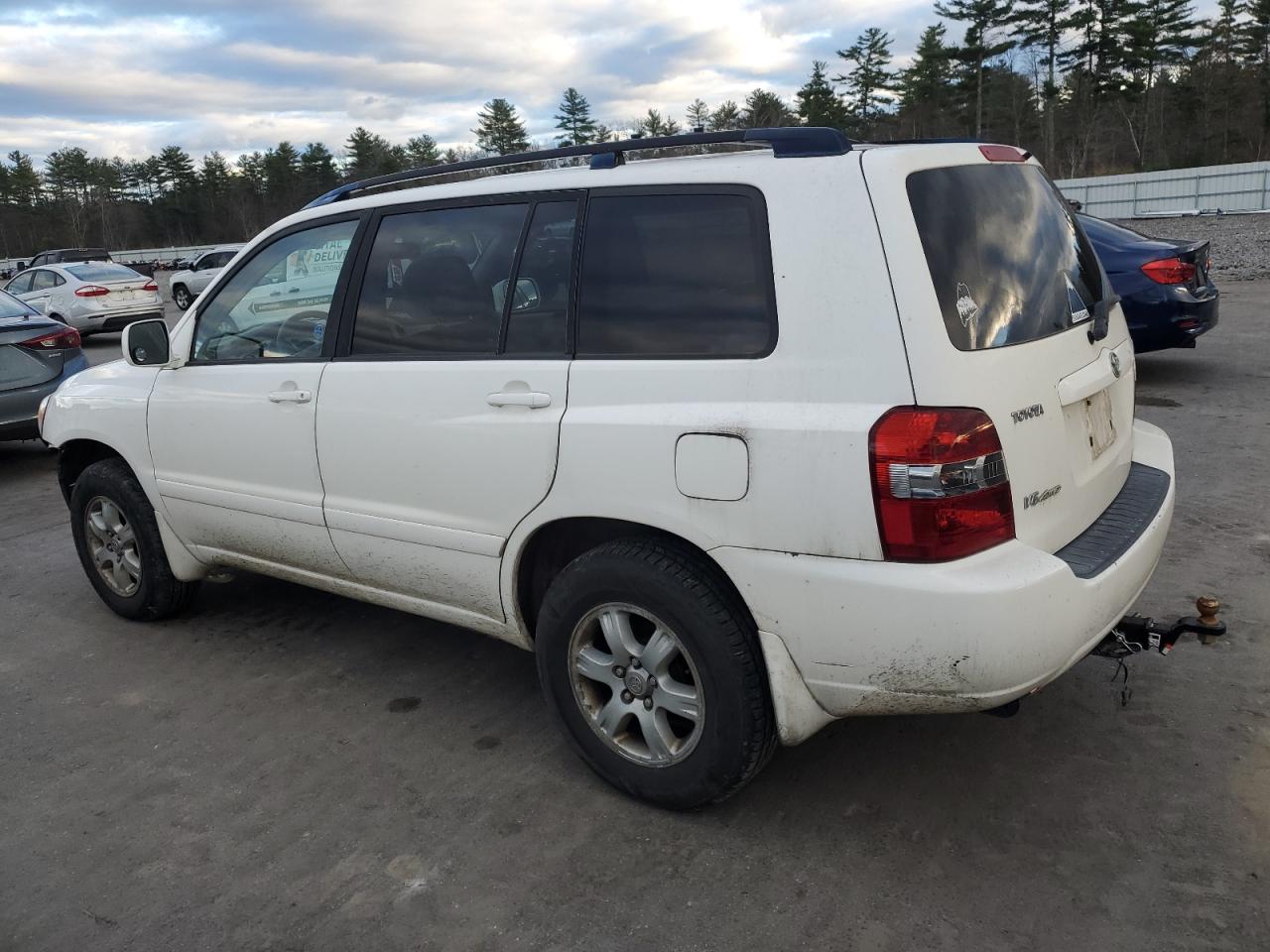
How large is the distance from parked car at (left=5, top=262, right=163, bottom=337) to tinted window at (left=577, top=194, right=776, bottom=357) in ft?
57.5

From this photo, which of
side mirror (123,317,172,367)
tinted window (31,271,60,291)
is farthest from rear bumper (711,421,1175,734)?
tinted window (31,271,60,291)

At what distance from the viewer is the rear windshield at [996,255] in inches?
103

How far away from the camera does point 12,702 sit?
13.4ft

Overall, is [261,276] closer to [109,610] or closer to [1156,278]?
[109,610]

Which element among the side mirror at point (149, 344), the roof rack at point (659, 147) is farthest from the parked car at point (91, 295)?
the roof rack at point (659, 147)

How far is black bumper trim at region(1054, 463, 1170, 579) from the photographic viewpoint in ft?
9.03

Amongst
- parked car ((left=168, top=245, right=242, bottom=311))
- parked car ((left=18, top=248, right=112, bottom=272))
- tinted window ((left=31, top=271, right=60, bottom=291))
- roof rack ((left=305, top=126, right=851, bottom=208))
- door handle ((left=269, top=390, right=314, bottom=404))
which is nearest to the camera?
roof rack ((left=305, top=126, right=851, bottom=208))

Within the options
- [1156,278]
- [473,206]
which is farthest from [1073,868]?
[1156,278]

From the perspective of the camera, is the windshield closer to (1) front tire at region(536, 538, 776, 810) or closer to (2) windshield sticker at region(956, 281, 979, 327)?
(1) front tire at region(536, 538, 776, 810)

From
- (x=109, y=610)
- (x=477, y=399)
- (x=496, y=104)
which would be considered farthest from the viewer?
(x=496, y=104)

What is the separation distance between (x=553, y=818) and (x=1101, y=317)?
229 cm

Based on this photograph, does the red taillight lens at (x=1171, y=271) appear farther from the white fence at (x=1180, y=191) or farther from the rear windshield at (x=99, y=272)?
the white fence at (x=1180, y=191)

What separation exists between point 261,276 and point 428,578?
61.2 inches

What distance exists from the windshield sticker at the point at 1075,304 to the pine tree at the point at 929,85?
6381cm
